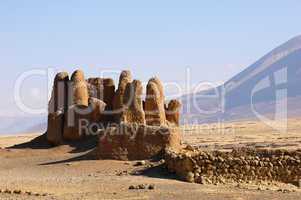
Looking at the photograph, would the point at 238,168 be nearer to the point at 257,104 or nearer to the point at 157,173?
the point at 157,173

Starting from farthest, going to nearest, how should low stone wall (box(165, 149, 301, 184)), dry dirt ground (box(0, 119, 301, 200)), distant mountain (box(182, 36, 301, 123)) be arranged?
1. distant mountain (box(182, 36, 301, 123))
2. low stone wall (box(165, 149, 301, 184))
3. dry dirt ground (box(0, 119, 301, 200))

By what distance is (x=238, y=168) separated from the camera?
18.2m

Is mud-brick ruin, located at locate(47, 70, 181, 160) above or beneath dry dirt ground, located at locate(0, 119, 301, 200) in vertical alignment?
above

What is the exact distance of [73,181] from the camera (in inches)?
730

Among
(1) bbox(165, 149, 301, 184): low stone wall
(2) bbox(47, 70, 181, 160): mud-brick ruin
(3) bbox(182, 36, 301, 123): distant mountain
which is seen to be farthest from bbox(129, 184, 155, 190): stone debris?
(3) bbox(182, 36, 301, 123): distant mountain

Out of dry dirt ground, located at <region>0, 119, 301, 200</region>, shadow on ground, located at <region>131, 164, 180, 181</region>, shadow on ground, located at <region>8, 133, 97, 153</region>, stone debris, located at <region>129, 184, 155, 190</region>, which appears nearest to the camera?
dry dirt ground, located at <region>0, 119, 301, 200</region>

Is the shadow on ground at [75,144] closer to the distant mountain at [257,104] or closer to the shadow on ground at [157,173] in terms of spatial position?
the shadow on ground at [157,173]

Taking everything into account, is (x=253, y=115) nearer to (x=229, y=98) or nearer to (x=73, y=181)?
(x=229, y=98)

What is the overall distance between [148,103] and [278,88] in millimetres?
158938

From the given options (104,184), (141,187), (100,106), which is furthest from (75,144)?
(141,187)

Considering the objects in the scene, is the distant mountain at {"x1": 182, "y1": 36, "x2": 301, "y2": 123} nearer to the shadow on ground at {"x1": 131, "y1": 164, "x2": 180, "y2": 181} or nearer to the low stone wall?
the shadow on ground at {"x1": 131, "y1": 164, "x2": 180, "y2": 181}

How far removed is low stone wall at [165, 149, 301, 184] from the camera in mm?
18125

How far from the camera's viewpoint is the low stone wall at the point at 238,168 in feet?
59.5

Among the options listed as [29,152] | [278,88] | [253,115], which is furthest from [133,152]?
[278,88]
